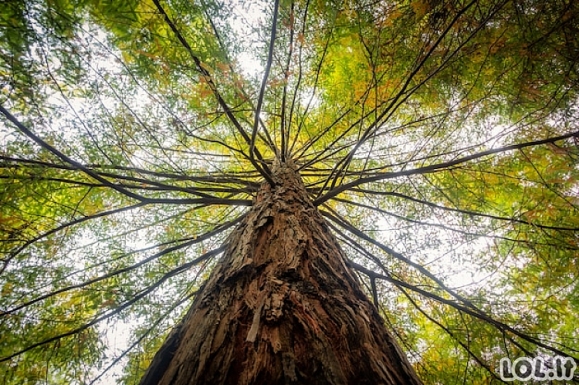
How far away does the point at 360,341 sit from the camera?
3.05 ft

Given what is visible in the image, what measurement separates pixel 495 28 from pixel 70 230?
14.1ft

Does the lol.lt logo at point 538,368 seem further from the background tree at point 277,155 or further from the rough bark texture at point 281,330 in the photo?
the rough bark texture at point 281,330

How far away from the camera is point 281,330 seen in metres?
0.89

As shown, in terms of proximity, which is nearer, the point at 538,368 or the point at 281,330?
the point at 281,330

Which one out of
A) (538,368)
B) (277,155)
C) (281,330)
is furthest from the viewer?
(277,155)

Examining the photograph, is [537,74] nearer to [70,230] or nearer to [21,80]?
[21,80]

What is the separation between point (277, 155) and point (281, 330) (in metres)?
2.90

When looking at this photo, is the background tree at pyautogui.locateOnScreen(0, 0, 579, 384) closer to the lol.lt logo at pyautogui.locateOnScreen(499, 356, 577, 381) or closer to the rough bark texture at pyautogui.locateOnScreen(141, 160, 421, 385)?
the lol.lt logo at pyautogui.locateOnScreen(499, 356, 577, 381)

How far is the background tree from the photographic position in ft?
6.13

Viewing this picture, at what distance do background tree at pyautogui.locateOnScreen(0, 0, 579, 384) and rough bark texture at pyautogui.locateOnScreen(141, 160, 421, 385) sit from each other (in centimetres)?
113

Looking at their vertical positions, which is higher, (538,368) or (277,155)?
(277,155)

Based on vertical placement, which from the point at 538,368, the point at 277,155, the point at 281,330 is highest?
the point at 277,155

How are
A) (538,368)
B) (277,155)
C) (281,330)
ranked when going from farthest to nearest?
(277,155)
(538,368)
(281,330)

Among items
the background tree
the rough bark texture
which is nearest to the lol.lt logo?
the background tree
